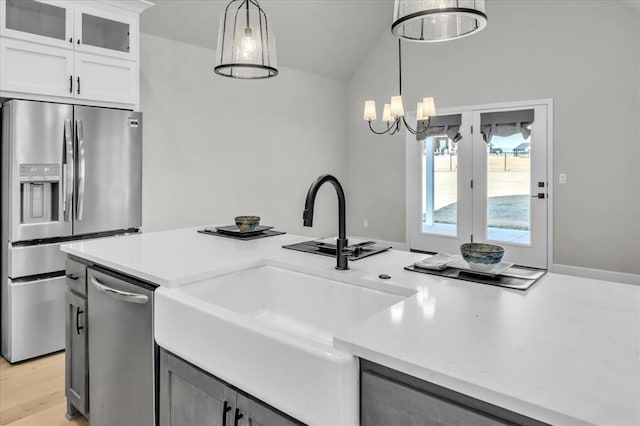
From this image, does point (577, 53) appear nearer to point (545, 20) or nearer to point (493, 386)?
point (545, 20)

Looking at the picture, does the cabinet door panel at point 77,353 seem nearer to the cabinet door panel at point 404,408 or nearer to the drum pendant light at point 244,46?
the drum pendant light at point 244,46

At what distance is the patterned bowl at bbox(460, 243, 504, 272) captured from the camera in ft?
4.76

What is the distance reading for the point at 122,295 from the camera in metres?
1.59

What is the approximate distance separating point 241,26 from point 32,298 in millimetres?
2383

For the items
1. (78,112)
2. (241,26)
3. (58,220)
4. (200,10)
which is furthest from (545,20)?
(58,220)

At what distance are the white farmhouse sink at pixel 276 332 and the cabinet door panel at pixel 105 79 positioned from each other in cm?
230

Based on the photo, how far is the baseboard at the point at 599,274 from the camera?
4.51m

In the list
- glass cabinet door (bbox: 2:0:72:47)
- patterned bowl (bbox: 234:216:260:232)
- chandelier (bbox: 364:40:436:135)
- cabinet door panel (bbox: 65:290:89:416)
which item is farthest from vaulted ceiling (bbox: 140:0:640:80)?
cabinet door panel (bbox: 65:290:89:416)

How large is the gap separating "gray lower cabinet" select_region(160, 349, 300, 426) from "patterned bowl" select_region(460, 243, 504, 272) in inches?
32.2

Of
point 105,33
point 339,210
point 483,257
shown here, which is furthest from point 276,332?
point 105,33

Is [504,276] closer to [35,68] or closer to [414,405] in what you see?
[414,405]

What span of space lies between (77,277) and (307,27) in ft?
14.0

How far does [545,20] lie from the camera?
4.94m

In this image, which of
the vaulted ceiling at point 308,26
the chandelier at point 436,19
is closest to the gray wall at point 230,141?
the vaulted ceiling at point 308,26
